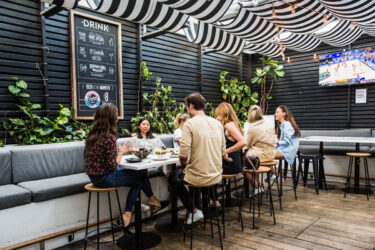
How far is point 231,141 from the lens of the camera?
360 centimetres

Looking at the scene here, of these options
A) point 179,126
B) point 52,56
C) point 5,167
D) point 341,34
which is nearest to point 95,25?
point 52,56

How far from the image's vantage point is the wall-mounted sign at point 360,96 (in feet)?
23.7

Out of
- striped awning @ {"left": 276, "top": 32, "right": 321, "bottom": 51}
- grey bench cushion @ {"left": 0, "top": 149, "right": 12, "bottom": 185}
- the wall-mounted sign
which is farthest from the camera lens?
the wall-mounted sign

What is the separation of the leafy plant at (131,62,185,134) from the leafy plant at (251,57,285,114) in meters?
2.93

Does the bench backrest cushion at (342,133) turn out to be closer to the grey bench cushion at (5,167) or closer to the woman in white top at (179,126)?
the woman in white top at (179,126)

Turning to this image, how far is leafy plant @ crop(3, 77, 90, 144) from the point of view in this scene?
4.29 m

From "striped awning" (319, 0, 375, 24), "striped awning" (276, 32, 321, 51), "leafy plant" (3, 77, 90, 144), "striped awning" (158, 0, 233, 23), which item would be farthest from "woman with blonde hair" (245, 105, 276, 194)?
"striped awning" (276, 32, 321, 51)

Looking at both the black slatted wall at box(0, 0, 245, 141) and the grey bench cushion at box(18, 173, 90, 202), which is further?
the black slatted wall at box(0, 0, 245, 141)

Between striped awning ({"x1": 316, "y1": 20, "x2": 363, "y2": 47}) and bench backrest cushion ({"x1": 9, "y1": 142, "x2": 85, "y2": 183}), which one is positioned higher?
striped awning ({"x1": 316, "y1": 20, "x2": 363, "y2": 47})

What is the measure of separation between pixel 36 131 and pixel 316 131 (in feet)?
21.6

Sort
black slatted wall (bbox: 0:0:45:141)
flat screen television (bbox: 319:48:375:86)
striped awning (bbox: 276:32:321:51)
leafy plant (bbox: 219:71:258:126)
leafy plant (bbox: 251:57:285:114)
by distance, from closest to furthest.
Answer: black slatted wall (bbox: 0:0:45:141) → striped awning (bbox: 276:32:321:51) → flat screen television (bbox: 319:48:375:86) → leafy plant (bbox: 251:57:285:114) → leafy plant (bbox: 219:71:258:126)

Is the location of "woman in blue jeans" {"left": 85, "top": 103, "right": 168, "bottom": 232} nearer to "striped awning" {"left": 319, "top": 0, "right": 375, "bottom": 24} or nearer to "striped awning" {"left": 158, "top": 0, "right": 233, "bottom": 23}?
"striped awning" {"left": 158, "top": 0, "right": 233, "bottom": 23}

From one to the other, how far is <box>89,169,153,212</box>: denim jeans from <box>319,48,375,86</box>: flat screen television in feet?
21.0

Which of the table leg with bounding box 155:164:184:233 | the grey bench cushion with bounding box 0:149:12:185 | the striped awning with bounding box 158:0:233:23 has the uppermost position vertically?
the striped awning with bounding box 158:0:233:23
